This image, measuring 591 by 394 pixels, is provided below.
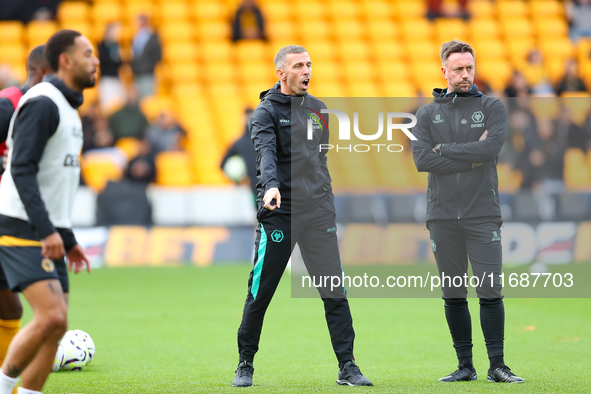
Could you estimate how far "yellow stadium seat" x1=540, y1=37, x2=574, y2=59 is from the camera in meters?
19.0

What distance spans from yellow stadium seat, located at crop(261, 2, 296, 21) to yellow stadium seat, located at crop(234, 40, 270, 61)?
1.31 meters

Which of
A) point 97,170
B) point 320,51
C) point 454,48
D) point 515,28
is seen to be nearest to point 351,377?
point 454,48

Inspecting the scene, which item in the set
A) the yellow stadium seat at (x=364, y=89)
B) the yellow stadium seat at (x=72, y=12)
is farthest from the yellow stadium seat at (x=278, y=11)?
the yellow stadium seat at (x=72, y=12)

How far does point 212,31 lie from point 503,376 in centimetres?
1487

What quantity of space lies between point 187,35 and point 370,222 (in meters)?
8.15

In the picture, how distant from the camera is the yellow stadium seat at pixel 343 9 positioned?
19350mm

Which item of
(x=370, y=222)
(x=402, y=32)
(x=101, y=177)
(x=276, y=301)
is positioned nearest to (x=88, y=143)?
(x=101, y=177)

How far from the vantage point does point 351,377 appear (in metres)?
5.03

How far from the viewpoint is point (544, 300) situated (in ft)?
31.8

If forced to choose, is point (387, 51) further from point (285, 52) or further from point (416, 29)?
point (285, 52)

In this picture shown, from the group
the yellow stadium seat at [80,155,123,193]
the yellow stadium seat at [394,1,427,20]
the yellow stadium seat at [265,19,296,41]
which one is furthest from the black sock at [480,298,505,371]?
the yellow stadium seat at [394,1,427,20]

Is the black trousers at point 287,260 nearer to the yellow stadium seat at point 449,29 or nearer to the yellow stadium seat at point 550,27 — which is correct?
the yellow stadium seat at point 449,29

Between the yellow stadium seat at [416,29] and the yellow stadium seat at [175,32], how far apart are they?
5.23m

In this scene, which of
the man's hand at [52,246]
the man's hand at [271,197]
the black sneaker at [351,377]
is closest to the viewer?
the man's hand at [52,246]
